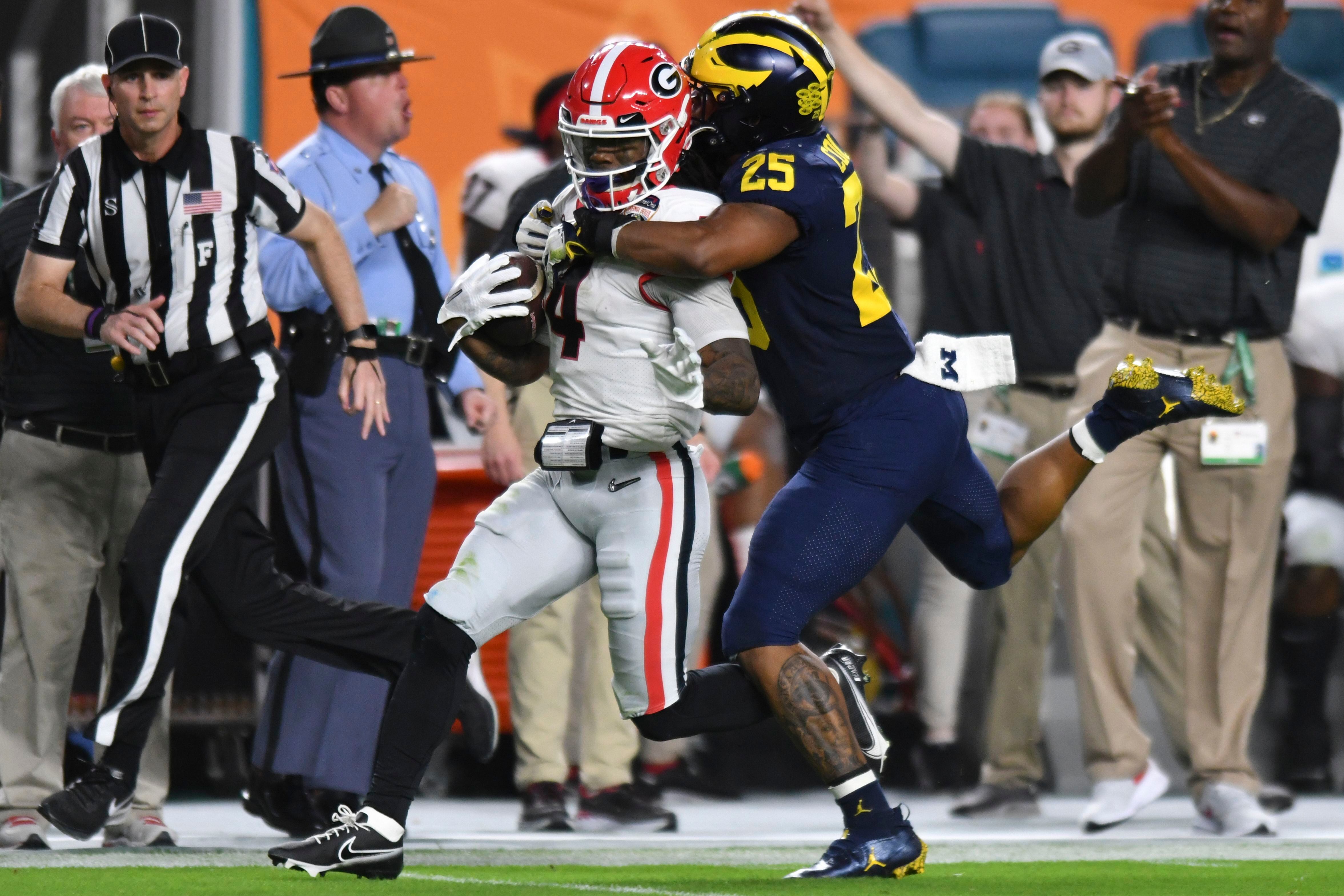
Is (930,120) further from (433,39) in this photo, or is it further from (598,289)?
(433,39)

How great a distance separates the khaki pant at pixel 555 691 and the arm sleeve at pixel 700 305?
1737 mm

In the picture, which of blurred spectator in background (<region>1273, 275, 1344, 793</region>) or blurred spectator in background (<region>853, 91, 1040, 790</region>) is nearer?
blurred spectator in background (<region>853, 91, 1040, 790</region>)

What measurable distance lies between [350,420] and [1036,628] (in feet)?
7.25

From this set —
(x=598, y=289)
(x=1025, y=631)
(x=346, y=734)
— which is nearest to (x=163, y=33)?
(x=598, y=289)

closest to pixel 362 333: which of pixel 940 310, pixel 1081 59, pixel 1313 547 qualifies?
pixel 940 310

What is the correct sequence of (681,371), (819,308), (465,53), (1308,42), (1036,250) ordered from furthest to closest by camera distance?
1. (1308,42)
2. (465,53)
3. (1036,250)
4. (819,308)
5. (681,371)

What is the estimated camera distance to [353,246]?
5.36m

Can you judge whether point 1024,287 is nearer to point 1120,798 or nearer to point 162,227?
point 1120,798

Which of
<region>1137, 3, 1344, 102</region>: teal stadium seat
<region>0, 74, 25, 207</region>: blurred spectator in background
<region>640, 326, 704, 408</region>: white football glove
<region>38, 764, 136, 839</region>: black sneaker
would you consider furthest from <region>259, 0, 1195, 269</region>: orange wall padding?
<region>640, 326, 704, 408</region>: white football glove

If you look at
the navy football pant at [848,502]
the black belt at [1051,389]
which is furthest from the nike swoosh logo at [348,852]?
the black belt at [1051,389]

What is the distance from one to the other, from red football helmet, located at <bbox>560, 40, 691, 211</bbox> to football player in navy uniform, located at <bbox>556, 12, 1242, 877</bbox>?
0.27ft

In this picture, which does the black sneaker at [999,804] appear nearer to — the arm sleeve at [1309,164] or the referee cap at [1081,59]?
the arm sleeve at [1309,164]

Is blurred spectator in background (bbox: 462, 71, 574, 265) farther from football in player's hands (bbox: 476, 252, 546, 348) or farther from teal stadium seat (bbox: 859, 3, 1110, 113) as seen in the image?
teal stadium seat (bbox: 859, 3, 1110, 113)

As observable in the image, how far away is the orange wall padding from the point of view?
8312 mm
